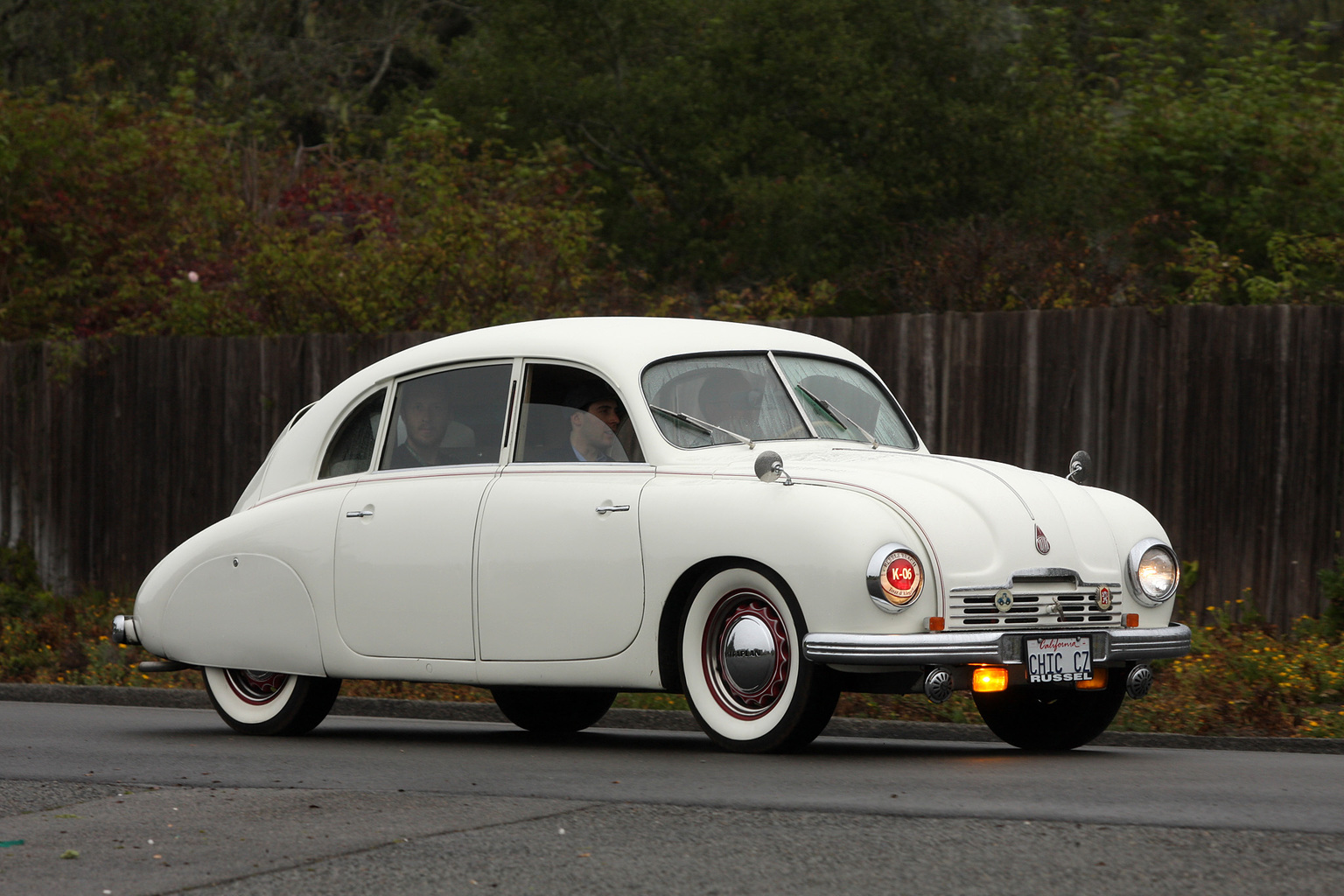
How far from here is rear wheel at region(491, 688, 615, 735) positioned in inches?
416

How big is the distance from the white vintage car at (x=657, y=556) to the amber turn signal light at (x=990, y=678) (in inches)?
0.5

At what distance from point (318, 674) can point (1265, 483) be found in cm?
663

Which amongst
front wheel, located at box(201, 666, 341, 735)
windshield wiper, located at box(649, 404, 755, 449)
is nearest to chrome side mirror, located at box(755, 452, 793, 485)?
windshield wiper, located at box(649, 404, 755, 449)

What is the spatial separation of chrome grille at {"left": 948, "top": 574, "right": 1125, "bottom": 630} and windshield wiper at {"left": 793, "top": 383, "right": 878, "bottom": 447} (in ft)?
4.95

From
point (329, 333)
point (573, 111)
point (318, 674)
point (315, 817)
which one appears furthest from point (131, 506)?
point (573, 111)

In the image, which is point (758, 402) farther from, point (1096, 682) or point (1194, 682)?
point (1194, 682)

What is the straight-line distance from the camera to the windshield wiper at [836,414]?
9625 millimetres

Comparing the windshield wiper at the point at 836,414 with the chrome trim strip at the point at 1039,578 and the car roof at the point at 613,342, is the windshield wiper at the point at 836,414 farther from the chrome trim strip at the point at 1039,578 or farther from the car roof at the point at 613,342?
the chrome trim strip at the point at 1039,578

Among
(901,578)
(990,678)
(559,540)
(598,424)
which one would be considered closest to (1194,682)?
(990,678)

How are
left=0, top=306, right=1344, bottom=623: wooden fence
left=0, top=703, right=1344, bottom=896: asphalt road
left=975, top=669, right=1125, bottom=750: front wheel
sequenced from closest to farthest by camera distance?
1. left=0, top=703, right=1344, bottom=896: asphalt road
2. left=975, top=669, right=1125, bottom=750: front wheel
3. left=0, top=306, right=1344, bottom=623: wooden fence

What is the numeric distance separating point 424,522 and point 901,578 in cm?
264

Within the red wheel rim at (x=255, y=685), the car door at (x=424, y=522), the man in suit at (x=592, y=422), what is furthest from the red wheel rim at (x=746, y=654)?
the red wheel rim at (x=255, y=685)

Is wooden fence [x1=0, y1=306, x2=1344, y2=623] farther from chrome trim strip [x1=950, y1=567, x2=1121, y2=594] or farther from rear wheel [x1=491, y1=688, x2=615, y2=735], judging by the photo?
chrome trim strip [x1=950, y1=567, x2=1121, y2=594]

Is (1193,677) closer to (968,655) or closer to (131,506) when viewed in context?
(968,655)
